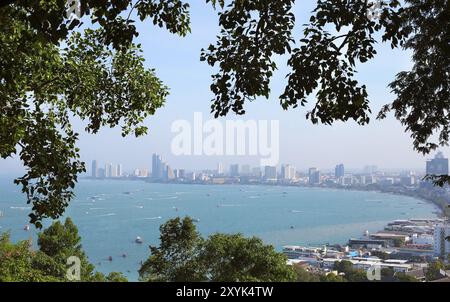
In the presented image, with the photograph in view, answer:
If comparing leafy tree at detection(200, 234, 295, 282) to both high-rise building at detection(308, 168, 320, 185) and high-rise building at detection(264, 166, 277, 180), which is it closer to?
high-rise building at detection(264, 166, 277, 180)

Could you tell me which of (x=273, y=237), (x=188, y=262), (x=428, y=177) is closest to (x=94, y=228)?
(x=273, y=237)

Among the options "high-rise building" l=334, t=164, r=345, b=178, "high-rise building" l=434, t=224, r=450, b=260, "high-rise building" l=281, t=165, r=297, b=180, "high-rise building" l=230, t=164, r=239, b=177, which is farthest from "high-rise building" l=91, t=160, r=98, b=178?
"high-rise building" l=434, t=224, r=450, b=260

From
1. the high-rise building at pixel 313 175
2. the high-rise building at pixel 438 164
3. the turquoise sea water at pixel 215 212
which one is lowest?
the turquoise sea water at pixel 215 212

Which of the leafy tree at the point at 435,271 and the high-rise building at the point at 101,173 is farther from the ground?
the high-rise building at the point at 101,173

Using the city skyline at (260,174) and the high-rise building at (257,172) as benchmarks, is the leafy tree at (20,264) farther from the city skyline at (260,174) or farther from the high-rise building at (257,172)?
the high-rise building at (257,172)

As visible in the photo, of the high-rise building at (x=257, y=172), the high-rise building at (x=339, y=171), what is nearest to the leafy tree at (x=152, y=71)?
the high-rise building at (x=339, y=171)

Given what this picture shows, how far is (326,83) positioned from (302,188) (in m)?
16.9

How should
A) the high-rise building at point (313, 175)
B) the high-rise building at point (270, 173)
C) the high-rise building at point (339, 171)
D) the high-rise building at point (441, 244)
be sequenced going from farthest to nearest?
1. the high-rise building at point (313, 175)
2. the high-rise building at point (270, 173)
3. the high-rise building at point (339, 171)
4. the high-rise building at point (441, 244)

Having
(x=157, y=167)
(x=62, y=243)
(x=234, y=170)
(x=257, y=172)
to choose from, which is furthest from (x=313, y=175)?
(x=62, y=243)

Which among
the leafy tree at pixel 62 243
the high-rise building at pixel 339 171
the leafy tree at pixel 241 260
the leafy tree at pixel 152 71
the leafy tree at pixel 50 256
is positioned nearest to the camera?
the leafy tree at pixel 152 71

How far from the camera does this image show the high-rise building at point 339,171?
15.8 meters

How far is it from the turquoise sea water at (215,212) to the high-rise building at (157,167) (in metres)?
1.55

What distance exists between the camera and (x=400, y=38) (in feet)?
6.53

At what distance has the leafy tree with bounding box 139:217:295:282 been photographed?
5656 mm
